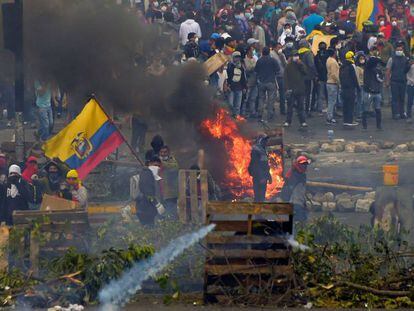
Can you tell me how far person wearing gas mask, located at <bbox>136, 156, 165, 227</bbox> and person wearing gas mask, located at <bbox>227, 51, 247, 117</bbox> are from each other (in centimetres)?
736

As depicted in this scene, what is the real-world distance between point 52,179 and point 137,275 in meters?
5.67

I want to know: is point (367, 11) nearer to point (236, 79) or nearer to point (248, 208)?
point (236, 79)

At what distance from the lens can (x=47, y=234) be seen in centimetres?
1390

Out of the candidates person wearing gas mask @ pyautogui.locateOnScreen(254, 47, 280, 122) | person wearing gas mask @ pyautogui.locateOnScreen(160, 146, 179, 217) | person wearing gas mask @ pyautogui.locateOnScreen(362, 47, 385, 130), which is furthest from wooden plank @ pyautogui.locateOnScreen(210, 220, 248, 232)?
person wearing gas mask @ pyautogui.locateOnScreen(362, 47, 385, 130)

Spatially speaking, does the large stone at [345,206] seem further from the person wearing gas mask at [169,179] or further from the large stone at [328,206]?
the person wearing gas mask at [169,179]

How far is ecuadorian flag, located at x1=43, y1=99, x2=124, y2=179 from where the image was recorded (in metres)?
17.9

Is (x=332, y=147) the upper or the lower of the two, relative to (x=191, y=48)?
lower

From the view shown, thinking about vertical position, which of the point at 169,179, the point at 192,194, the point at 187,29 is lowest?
the point at 192,194

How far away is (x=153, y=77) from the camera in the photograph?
2095cm

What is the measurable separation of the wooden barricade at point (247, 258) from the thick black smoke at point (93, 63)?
874 cm

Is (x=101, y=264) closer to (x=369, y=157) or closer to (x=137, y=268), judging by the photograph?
(x=137, y=268)

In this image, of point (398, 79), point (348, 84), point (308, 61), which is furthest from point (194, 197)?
point (398, 79)

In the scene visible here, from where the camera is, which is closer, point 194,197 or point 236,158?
point 194,197

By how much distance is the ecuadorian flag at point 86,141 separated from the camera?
17906mm
